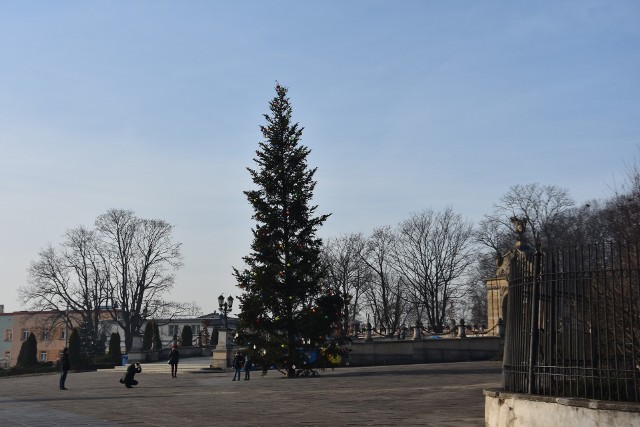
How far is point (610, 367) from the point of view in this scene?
9.48 metres

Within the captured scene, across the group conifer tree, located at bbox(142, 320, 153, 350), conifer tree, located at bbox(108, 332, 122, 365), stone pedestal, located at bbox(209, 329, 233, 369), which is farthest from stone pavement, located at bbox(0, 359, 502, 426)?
conifer tree, located at bbox(108, 332, 122, 365)

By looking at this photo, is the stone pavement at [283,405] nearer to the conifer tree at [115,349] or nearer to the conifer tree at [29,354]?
the conifer tree at [115,349]

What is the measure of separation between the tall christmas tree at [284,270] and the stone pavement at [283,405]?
4.34 meters

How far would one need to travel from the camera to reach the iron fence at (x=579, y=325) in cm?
944

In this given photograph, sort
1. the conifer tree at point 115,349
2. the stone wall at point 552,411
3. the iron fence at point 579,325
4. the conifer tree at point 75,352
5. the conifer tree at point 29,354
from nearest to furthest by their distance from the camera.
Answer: the stone wall at point 552,411 → the iron fence at point 579,325 → the conifer tree at point 75,352 → the conifer tree at point 115,349 → the conifer tree at point 29,354

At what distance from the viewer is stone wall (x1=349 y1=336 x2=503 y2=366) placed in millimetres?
42469

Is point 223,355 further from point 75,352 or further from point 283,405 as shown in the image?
point 283,405

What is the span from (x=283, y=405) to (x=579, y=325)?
902 cm

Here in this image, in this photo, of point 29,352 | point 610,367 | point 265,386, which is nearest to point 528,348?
point 610,367

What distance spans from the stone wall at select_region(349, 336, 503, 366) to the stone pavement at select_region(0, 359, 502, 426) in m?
16.4

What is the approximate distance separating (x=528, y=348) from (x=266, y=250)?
64.8 ft

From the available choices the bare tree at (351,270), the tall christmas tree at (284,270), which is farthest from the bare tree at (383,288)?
the tall christmas tree at (284,270)

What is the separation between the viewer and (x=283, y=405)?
57.3 feet

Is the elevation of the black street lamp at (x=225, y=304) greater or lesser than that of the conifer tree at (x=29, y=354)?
greater
